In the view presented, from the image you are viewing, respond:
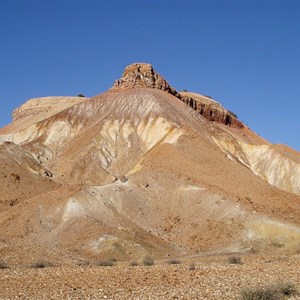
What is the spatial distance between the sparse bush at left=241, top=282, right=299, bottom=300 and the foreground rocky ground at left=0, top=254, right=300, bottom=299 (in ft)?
1.03

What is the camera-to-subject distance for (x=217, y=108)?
98.1 m

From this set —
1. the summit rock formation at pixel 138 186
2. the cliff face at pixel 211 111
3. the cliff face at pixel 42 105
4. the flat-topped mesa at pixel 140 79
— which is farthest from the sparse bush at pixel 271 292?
the cliff face at pixel 42 105

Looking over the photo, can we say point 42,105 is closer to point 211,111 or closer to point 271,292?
point 211,111

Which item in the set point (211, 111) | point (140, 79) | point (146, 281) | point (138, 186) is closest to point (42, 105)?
point (140, 79)

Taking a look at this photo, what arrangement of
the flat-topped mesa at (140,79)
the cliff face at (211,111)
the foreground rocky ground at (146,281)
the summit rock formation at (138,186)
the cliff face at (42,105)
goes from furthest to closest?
the cliff face at (42,105), the cliff face at (211,111), the flat-topped mesa at (140,79), the summit rock formation at (138,186), the foreground rocky ground at (146,281)

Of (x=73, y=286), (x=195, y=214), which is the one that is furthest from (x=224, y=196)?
(x=73, y=286)

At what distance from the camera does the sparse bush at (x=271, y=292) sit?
13.9 metres

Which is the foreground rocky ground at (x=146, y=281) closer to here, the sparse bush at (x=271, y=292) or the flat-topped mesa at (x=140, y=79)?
the sparse bush at (x=271, y=292)

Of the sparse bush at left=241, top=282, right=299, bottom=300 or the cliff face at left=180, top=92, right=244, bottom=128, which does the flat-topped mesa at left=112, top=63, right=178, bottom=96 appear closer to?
the cliff face at left=180, top=92, right=244, bottom=128

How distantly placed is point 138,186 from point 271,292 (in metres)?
35.5

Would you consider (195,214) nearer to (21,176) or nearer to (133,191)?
(133,191)

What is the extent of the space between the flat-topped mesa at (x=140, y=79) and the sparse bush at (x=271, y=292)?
68.3m

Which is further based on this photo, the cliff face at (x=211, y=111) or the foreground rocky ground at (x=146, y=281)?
the cliff face at (x=211, y=111)

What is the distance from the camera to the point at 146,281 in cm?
1694
